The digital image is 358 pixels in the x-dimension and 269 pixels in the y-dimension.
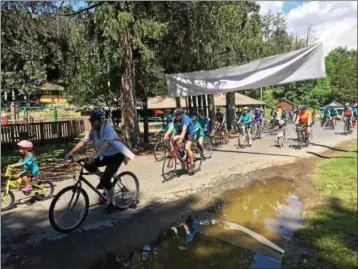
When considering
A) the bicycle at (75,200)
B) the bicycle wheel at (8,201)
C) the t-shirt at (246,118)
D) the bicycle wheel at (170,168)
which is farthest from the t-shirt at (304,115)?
the bicycle wheel at (8,201)

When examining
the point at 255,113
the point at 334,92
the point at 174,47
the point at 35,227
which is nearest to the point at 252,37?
the point at 255,113

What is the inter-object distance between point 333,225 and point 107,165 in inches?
152

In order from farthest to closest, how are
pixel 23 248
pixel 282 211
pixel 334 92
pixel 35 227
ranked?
pixel 334 92 < pixel 282 211 < pixel 35 227 < pixel 23 248

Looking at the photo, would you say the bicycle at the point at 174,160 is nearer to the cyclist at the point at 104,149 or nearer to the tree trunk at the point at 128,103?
the cyclist at the point at 104,149

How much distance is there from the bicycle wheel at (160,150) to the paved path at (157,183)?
0.79ft

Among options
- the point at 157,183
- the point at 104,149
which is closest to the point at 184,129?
the point at 157,183

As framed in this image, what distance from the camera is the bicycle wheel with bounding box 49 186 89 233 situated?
624 centimetres

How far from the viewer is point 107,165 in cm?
693

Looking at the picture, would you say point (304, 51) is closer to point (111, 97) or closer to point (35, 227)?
point (35, 227)

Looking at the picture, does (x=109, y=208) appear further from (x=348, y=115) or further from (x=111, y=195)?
(x=348, y=115)

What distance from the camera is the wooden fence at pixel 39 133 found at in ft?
66.7

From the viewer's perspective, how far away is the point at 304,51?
39.0ft

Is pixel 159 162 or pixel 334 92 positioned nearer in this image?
pixel 334 92

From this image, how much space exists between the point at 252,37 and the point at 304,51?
13.5 metres
